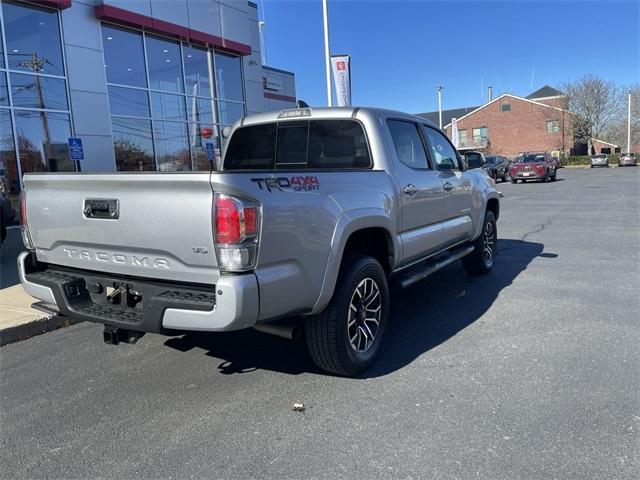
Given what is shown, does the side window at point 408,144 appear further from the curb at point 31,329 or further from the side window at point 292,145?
the curb at point 31,329

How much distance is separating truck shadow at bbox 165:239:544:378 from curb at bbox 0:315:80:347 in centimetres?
144

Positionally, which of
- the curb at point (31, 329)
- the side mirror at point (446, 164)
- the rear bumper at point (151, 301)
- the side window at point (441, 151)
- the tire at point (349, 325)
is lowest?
the curb at point (31, 329)

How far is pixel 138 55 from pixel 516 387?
608 inches

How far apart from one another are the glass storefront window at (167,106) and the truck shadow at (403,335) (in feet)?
40.9

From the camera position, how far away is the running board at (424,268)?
461 centimetres

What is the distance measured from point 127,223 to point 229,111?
56.6 feet

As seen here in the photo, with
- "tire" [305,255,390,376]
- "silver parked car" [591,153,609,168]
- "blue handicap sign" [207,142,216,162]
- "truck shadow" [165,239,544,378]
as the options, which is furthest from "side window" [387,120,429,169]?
"silver parked car" [591,153,609,168]

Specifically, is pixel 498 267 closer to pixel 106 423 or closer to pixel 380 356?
pixel 380 356

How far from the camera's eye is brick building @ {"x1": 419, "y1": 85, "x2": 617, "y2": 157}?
62750mm

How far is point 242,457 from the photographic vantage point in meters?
2.86

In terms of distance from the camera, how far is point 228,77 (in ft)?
63.9

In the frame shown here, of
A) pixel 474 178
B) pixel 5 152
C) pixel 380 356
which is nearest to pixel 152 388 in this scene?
pixel 380 356

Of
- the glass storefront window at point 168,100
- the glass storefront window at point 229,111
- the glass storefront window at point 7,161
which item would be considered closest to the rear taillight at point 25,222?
the glass storefront window at point 7,161

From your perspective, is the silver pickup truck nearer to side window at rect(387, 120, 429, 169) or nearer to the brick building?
side window at rect(387, 120, 429, 169)
